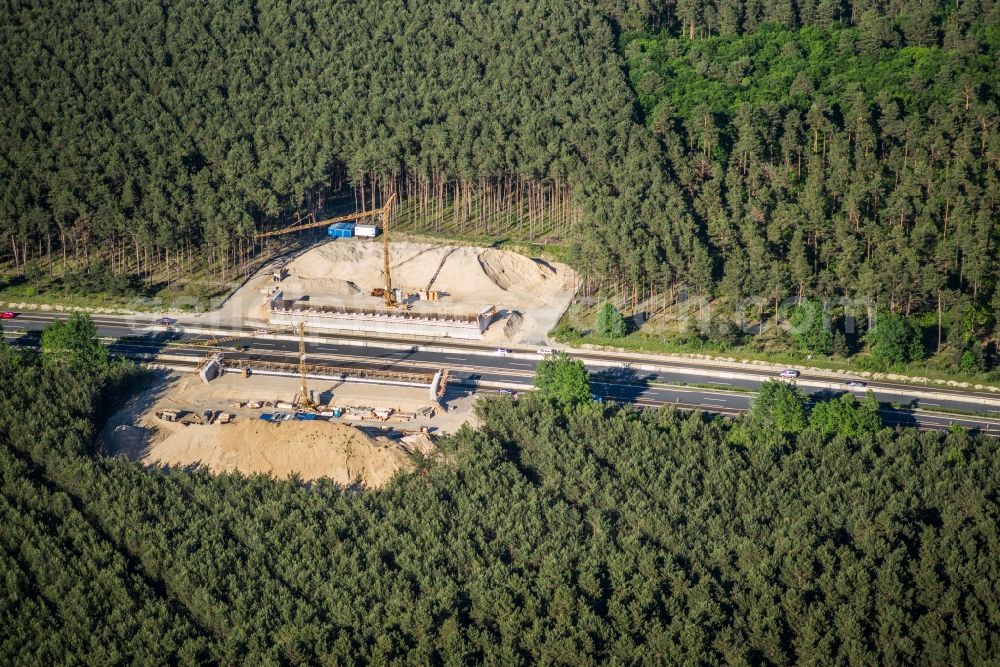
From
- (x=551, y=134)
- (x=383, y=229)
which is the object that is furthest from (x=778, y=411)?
(x=383, y=229)

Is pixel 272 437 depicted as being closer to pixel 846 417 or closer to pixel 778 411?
pixel 778 411

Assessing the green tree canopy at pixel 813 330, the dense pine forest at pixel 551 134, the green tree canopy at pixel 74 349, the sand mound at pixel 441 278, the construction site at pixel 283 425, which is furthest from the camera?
the sand mound at pixel 441 278

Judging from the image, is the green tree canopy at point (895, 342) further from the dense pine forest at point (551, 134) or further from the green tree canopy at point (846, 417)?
the green tree canopy at point (846, 417)

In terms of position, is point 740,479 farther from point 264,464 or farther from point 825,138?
point 825,138

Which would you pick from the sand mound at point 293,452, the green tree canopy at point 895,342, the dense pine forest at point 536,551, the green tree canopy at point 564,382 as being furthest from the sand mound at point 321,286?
the green tree canopy at point 895,342

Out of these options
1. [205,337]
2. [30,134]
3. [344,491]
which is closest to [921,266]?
[344,491]

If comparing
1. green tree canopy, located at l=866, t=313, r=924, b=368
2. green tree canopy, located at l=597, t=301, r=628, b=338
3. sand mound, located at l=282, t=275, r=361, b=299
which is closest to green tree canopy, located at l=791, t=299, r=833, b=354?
green tree canopy, located at l=866, t=313, r=924, b=368

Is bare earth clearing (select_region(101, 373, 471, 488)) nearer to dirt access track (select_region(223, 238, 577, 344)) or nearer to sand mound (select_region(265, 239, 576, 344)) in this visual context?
dirt access track (select_region(223, 238, 577, 344))
